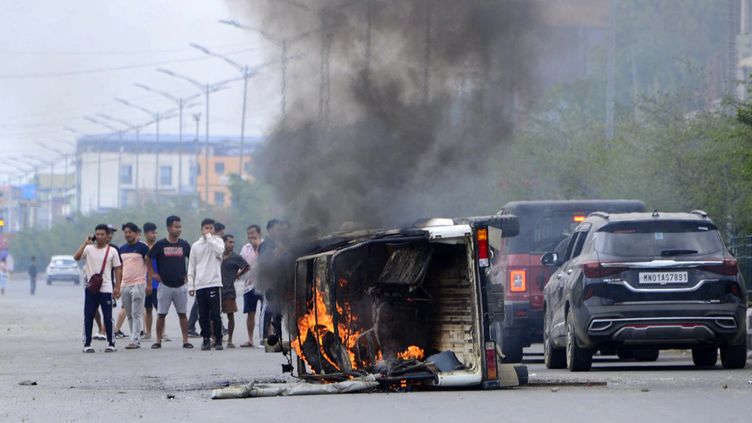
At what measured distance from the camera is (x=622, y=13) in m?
82.2

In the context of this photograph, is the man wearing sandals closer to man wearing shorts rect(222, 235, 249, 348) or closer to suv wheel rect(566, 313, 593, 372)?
man wearing shorts rect(222, 235, 249, 348)

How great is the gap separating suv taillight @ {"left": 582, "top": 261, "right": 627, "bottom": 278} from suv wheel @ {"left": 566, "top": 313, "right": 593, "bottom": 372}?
0.58 metres

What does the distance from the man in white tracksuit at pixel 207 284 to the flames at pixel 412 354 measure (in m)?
8.34

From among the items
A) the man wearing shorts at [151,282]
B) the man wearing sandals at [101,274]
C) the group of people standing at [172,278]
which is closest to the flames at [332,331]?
the group of people standing at [172,278]

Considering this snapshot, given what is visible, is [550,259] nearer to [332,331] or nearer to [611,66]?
[332,331]

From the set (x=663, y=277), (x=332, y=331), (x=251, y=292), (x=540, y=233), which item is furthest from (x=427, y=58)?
(x=332, y=331)

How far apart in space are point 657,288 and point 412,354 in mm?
3080

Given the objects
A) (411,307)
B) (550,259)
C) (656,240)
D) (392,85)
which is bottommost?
(411,307)

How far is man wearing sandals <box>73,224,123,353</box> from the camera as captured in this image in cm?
2086

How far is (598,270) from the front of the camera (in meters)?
15.3

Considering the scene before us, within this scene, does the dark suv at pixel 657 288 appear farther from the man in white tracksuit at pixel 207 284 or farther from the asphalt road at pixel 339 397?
the man in white tracksuit at pixel 207 284

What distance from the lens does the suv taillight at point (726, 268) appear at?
50.0ft

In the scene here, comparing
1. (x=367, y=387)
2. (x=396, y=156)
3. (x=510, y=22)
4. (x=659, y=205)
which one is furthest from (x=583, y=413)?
(x=659, y=205)

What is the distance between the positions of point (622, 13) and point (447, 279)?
7083cm
